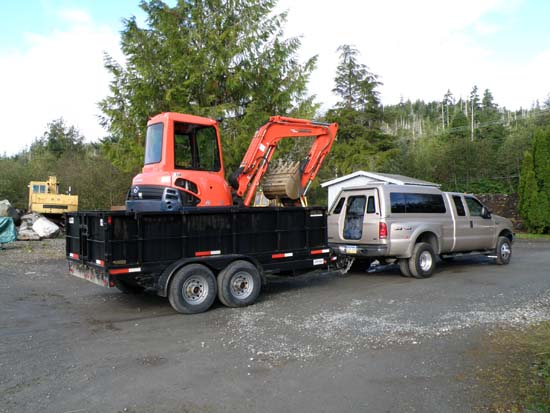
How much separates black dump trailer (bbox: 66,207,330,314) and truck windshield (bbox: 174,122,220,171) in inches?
54.7

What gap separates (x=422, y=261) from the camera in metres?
11.2

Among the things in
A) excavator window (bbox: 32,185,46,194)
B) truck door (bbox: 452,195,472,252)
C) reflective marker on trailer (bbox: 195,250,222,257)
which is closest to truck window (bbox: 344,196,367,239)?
truck door (bbox: 452,195,472,252)

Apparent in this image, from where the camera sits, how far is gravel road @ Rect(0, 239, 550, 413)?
4.41 meters

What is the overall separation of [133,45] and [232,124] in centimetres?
379

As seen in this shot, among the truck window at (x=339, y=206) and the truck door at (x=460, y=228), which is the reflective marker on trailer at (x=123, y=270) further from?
the truck door at (x=460, y=228)

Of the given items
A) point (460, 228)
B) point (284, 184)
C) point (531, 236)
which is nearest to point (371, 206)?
point (284, 184)

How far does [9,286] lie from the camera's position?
10500mm

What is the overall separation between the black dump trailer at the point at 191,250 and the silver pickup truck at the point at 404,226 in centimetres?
196

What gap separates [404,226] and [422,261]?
107 cm

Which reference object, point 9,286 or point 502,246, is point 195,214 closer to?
point 9,286

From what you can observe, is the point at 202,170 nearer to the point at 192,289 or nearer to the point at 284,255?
the point at 284,255

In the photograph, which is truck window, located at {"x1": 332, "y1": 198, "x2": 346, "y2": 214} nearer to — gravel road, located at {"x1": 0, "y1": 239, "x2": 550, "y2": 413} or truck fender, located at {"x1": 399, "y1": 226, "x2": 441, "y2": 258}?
truck fender, located at {"x1": 399, "y1": 226, "x2": 441, "y2": 258}

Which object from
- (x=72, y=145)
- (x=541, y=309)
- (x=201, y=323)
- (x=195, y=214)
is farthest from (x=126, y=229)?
(x=72, y=145)

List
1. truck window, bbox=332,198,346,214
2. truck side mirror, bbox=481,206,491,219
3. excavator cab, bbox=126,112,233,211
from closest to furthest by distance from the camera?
excavator cab, bbox=126,112,233,211 < truck window, bbox=332,198,346,214 < truck side mirror, bbox=481,206,491,219
